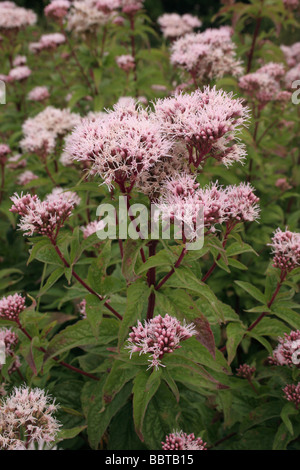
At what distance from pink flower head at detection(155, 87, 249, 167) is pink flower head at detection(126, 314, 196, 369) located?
2.28 feet

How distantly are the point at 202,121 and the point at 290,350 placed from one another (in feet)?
3.71

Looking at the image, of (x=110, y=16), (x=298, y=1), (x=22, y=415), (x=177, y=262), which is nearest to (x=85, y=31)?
(x=110, y=16)

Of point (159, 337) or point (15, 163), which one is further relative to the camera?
Answer: point (15, 163)

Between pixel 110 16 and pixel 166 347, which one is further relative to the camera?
pixel 110 16

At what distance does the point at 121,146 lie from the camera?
64.2 inches

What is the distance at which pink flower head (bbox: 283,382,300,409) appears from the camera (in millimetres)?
1945

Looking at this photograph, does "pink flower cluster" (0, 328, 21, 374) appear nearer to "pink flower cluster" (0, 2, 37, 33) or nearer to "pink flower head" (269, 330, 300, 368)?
"pink flower head" (269, 330, 300, 368)

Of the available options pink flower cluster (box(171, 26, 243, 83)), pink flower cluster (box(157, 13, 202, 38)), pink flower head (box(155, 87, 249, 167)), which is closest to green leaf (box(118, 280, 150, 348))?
pink flower head (box(155, 87, 249, 167))

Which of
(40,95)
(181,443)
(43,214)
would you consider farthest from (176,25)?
(181,443)

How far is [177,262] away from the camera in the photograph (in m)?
1.71

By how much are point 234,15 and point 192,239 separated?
3.54 meters

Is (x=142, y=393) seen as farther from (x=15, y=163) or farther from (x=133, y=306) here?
(x=15, y=163)

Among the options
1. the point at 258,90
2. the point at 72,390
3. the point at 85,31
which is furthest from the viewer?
the point at 85,31

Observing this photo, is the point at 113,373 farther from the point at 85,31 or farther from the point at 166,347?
the point at 85,31
